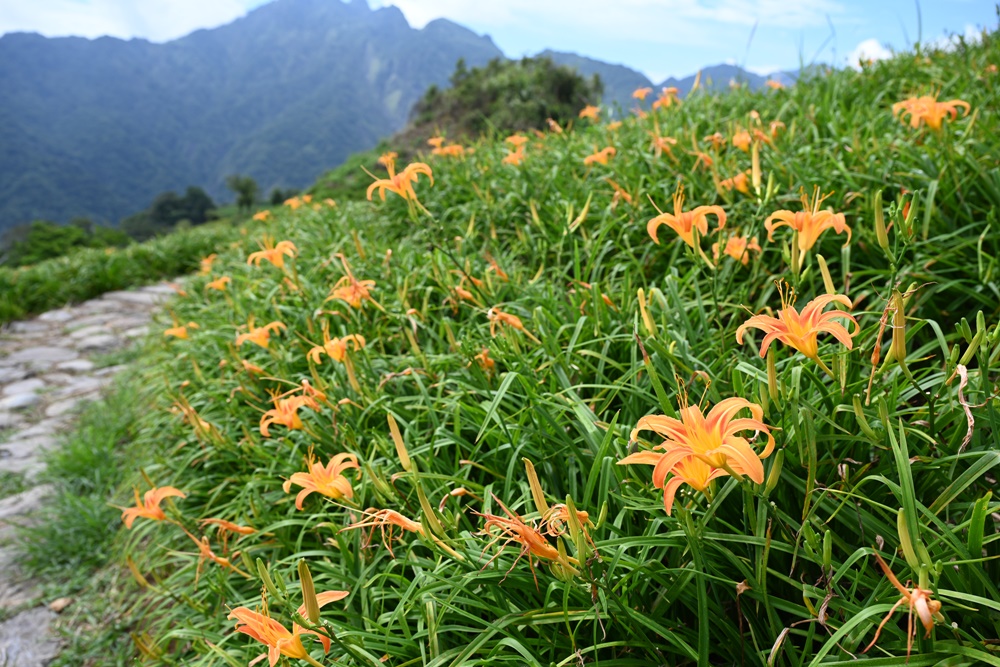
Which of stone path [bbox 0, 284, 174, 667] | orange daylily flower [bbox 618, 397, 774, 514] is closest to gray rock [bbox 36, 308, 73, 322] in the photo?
stone path [bbox 0, 284, 174, 667]

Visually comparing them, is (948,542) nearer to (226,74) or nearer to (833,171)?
(833,171)

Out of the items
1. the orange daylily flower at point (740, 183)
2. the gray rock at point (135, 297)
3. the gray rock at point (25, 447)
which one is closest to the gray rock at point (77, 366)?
the gray rock at point (25, 447)

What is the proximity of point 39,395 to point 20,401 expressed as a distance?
0.12 meters

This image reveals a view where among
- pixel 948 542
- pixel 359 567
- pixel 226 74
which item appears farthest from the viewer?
pixel 226 74

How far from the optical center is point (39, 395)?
398cm

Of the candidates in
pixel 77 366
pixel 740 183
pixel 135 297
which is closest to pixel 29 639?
pixel 740 183

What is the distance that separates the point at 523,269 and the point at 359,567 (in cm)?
132

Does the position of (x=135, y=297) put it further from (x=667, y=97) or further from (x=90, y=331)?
(x=667, y=97)

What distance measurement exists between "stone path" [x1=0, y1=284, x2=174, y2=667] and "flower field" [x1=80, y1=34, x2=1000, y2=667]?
40cm

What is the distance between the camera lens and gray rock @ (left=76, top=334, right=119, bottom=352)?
4812 mm

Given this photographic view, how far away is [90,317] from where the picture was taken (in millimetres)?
5590

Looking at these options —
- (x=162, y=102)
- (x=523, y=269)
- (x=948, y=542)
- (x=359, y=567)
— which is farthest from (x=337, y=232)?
(x=162, y=102)

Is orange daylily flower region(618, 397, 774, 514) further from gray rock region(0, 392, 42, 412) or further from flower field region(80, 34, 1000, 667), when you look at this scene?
gray rock region(0, 392, 42, 412)

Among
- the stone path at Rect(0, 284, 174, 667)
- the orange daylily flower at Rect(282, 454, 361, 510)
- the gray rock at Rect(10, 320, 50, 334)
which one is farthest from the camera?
the gray rock at Rect(10, 320, 50, 334)
